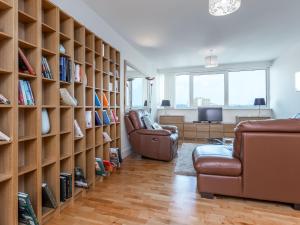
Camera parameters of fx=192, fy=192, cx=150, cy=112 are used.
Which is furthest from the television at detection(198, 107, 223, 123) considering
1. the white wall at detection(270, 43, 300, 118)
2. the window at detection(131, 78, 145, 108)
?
the window at detection(131, 78, 145, 108)

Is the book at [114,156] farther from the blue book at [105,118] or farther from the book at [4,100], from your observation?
the book at [4,100]

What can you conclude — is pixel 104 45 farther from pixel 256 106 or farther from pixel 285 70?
pixel 256 106

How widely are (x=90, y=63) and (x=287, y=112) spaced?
189 inches

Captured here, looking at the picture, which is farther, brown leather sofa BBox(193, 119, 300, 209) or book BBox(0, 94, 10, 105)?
brown leather sofa BBox(193, 119, 300, 209)

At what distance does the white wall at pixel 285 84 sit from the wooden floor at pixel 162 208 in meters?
3.29

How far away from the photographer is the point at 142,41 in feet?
13.1

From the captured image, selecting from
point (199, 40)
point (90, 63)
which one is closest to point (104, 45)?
point (90, 63)

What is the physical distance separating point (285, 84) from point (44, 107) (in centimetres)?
526

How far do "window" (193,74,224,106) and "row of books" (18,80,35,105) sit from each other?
5.58m

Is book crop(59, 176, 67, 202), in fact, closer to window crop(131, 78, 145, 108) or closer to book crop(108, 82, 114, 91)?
book crop(108, 82, 114, 91)

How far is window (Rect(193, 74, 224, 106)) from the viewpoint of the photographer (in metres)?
6.36

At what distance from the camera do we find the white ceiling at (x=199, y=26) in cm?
263

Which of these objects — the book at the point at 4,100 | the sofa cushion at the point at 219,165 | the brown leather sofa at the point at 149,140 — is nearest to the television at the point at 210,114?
the brown leather sofa at the point at 149,140

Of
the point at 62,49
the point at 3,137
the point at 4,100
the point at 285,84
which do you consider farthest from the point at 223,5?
the point at 285,84
